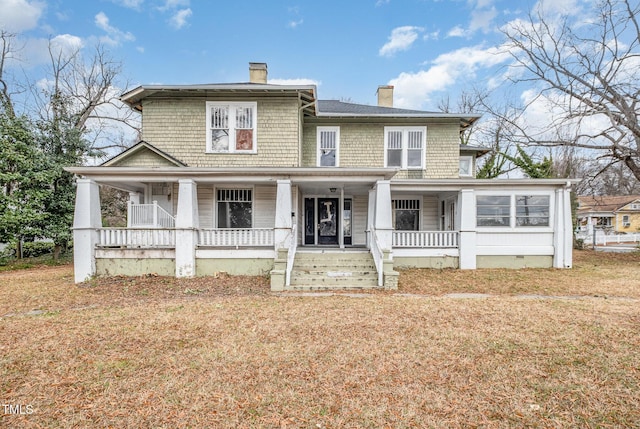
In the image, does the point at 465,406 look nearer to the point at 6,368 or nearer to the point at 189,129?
the point at 6,368

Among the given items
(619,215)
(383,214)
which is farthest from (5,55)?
(619,215)

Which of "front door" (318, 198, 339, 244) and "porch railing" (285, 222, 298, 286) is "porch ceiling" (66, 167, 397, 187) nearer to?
"porch railing" (285, 222, 298, 286)

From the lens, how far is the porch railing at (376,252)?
8.99 m

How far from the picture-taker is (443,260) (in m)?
11.7

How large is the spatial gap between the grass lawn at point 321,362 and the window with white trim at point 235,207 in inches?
192

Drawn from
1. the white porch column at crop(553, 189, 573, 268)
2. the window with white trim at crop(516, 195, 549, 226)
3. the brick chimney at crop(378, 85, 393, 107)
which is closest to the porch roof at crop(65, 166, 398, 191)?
the window with white trim at crop(516, 195, 549, 226)

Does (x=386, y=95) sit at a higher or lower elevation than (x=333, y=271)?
higher

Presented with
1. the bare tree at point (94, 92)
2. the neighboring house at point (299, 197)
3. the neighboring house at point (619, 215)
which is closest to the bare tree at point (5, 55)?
the bare tree at point (94, 92)

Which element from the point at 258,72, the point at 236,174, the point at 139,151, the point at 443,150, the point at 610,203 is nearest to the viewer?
the point at 236,174

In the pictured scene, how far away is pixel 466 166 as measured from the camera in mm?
15477

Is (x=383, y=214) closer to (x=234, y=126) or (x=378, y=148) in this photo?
(x=378, y=148)

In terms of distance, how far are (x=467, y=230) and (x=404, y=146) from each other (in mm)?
4340

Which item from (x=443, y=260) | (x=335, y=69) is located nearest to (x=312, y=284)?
(x=443, y=260)

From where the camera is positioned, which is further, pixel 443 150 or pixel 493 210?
pixel 443 150
